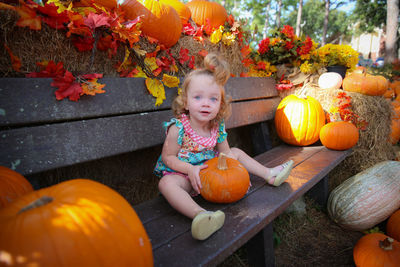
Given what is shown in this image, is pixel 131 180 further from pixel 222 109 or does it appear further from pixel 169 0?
pixel 169 0

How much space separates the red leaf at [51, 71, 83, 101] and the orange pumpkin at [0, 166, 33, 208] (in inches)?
20.1

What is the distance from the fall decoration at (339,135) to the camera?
2.51m

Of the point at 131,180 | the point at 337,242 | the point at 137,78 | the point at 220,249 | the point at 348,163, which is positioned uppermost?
the point at 137,78

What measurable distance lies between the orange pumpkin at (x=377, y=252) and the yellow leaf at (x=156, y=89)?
1.94 meters

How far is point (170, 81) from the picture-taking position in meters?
2.05

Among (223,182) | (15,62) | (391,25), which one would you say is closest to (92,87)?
(15,62)

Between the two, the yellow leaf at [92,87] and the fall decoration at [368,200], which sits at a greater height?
the yellow leaf at [92,87]

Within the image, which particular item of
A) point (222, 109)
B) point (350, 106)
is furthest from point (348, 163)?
point (222, 109)

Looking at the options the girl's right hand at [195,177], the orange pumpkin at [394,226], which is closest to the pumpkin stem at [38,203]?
the girl's right hand at [195,177]

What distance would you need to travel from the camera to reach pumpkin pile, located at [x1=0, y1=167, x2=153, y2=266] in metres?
0.66

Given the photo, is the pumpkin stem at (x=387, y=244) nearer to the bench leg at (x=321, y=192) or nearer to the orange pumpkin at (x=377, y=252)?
the orange pumpkin at (x=377, y=252)

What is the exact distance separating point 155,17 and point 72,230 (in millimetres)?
1992

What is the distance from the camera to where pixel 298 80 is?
3412 millimetres

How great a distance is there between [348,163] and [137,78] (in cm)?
266
